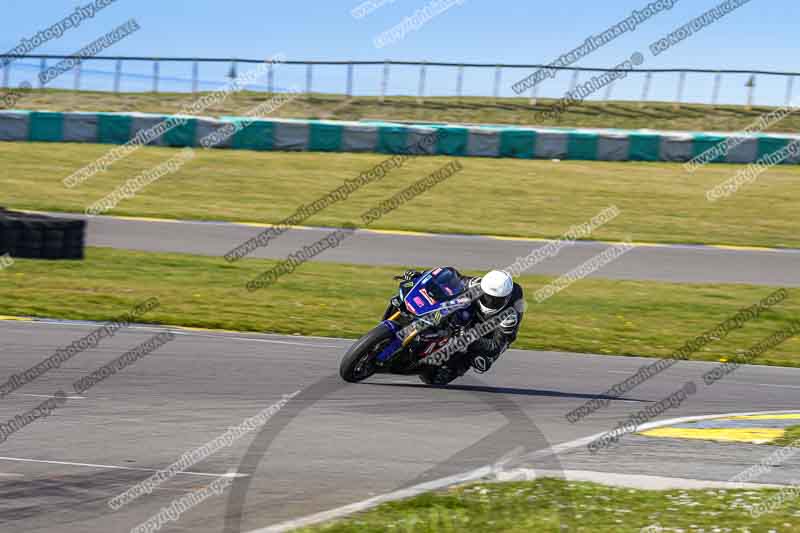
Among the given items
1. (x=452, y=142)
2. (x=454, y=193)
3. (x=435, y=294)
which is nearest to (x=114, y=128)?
(x=452, y=142)

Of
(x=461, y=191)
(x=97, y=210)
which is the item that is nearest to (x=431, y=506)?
(x=97, y=210)

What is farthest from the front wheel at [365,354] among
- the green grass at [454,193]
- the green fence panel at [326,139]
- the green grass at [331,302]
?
the green fence panel at [326,139]

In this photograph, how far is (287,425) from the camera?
388 inches

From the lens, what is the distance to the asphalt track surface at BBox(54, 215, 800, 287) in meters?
21.8

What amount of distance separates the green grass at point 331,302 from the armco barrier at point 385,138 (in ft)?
40.2

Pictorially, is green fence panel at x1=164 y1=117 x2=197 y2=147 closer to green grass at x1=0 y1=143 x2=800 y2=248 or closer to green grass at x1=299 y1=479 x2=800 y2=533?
green grass at x1=0 y1=143 x2=800 y2=248

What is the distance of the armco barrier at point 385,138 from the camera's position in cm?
3262

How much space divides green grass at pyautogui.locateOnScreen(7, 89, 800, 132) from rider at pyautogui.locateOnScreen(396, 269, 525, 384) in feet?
94.7

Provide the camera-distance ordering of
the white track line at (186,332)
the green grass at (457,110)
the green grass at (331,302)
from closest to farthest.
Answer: the white track line at (186,332)
the green grass at (331,302)
the green grass at (457,110)

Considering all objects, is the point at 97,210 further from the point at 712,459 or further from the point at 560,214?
the point at 712,459

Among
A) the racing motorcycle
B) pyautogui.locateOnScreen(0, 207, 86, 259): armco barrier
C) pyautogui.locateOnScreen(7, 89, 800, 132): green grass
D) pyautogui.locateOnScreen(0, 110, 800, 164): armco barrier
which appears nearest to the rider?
the racing motorcycle

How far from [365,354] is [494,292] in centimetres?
144

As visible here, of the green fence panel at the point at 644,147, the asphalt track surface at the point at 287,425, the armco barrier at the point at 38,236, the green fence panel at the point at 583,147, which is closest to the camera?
the asphalt track surface at the point at 287,425

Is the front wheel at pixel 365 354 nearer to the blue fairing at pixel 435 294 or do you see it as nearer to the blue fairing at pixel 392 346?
the blue fairing at pixel 392 346
